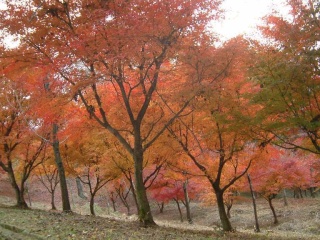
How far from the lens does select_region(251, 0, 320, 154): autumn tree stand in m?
8.73

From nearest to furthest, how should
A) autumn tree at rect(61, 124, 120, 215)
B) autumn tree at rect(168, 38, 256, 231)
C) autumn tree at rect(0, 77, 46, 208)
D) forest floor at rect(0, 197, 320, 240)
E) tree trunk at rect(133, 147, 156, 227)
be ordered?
forest floor at rect(0, 197, 320, 240) < autumn tree at rect(168, 38, 256, 231) < tree trunk at rect(133, 147, 156, 227) < autumn tree at rect(61, 124, 120, 215) < autumn tree at rect(0, 77, 46, 208)

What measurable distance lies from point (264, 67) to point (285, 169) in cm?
1891

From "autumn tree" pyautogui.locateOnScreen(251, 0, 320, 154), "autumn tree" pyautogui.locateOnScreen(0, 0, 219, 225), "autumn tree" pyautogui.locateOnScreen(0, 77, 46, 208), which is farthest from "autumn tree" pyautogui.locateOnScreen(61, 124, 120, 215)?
"autumn tree" pyautogui.locateOnScreen(251, 0, 320, 154)

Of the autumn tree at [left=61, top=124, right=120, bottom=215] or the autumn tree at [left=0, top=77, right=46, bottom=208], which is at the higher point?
the autumn tree at [left=0, top=77, right=46, bottom=208]

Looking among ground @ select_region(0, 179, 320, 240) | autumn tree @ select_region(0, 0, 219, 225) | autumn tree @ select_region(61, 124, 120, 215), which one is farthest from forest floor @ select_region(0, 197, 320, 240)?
autumn tree @ select_region(0, 0, 219, 225)

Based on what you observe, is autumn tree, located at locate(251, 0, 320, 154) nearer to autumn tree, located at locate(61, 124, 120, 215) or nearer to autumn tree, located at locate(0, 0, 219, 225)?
autumn tree, located at locate(0, 0, 219, 225)

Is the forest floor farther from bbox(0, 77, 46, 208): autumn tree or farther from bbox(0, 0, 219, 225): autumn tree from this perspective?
bbox(0, 0, 219, 225): autumn tree

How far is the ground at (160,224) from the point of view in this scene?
28.6ft

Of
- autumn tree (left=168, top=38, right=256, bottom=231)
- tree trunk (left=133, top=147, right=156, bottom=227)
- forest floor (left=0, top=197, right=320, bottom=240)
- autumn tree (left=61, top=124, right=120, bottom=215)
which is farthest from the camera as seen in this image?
autumn tree (left=61, top=124, right=120, bottom=215)

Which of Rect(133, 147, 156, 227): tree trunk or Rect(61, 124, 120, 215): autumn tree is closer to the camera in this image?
Rect(133, 147, 156, 227): tree trunk

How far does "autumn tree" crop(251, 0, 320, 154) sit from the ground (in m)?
4.49

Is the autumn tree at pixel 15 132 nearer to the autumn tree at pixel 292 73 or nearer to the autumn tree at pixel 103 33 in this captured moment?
the autumn tree at pixel 103 33

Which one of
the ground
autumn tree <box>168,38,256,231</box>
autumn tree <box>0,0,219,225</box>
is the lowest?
the ground

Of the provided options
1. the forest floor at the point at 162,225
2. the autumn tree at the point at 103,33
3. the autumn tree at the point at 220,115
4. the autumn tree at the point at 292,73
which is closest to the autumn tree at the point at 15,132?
the forest floor at the point at 162,225
